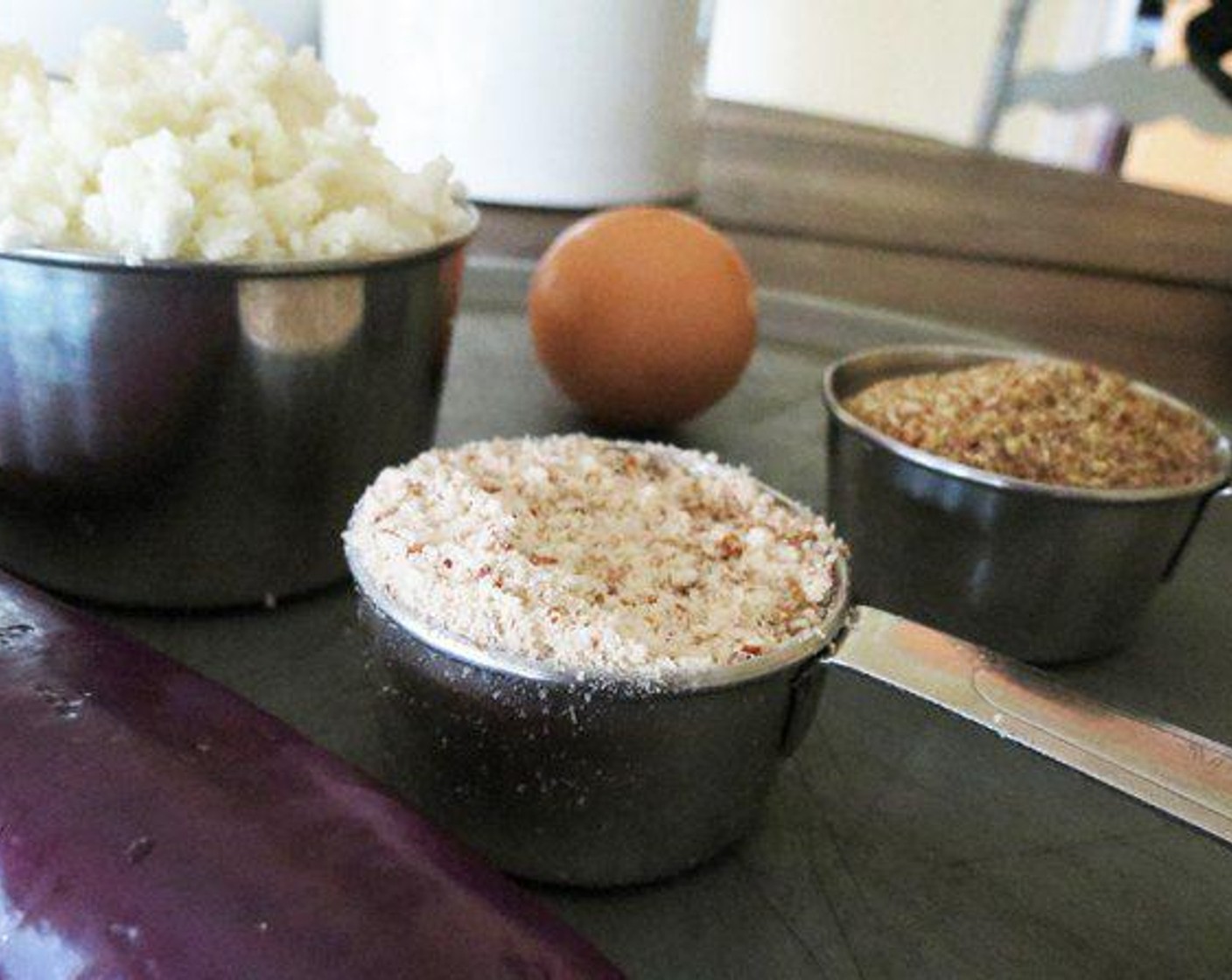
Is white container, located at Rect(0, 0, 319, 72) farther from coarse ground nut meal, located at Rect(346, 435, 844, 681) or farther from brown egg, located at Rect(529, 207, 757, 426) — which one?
coarse ground nut meal, located at Rect(346, 435, 844, 681)

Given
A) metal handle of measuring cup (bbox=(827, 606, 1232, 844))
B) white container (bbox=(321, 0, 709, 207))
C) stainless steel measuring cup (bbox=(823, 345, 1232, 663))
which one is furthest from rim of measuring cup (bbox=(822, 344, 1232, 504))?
white container (bbox=(321, 0, 709, 207))

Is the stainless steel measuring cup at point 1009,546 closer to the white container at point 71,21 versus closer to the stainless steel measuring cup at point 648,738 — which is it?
the stainless steel measuring cup at point 648,738

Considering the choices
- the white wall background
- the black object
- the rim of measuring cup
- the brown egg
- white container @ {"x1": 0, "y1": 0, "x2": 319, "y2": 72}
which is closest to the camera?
the rim of measuring cup

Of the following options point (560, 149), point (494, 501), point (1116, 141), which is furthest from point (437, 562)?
point (1116, 141)

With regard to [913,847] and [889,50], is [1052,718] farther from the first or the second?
[889,50]

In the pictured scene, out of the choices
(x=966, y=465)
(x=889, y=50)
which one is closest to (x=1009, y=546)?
(x=966, y=465)

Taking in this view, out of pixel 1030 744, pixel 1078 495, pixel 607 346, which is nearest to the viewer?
pixel 1030 744

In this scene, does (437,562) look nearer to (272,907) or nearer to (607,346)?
(272,907)
